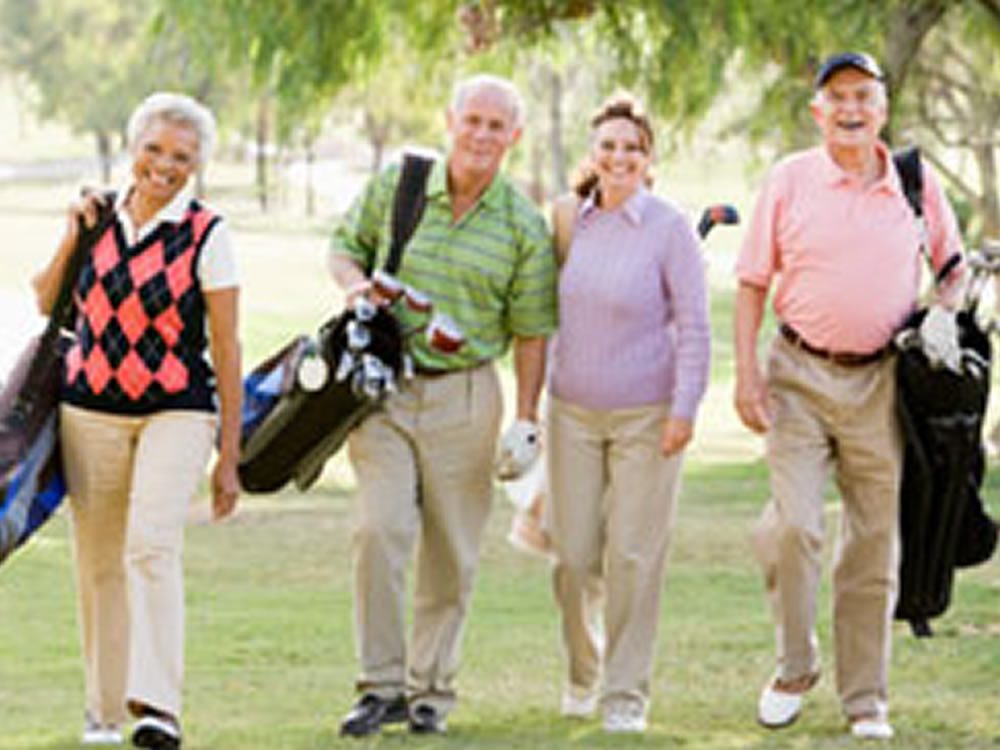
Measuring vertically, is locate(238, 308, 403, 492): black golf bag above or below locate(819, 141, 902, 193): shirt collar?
below

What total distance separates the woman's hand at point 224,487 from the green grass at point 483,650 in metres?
0.66

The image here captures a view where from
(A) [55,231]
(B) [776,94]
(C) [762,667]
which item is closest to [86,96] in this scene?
(A) [55,231]

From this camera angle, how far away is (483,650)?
11.0 m

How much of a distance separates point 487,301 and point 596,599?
1.10 meters

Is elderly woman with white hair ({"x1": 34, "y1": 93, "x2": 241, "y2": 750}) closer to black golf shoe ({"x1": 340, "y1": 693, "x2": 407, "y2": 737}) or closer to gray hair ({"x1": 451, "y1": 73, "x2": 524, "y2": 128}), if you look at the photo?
black golf shoe ({"x1": 340, "y1": 693, "x2": 407, "y2": 737})

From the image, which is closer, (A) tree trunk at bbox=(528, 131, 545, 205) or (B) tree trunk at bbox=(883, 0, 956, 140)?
(B) tree trunk at bbox=(883, 0, 956, 140)

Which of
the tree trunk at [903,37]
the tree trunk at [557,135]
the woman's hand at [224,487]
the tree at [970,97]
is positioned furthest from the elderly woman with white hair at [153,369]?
the tree trunk at [557,135]

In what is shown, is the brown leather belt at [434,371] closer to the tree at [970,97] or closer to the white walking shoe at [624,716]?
the white walking shoe at [624,716]

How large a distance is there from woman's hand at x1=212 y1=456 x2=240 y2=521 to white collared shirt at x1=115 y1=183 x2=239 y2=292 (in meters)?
0.53

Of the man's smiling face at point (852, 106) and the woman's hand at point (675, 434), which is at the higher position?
the man's smiling face at point (852, 106)

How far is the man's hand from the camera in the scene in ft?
26.1

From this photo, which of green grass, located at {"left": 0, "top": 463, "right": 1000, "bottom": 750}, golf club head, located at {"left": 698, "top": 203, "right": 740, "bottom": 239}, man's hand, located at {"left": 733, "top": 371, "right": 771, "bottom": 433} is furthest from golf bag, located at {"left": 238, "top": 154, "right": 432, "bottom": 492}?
golf club head, located at {"left": 698, "top": 203, "right": 740, "bottom": 239}

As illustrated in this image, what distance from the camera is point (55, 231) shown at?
56531 millimetres

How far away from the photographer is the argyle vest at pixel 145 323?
286 inches
